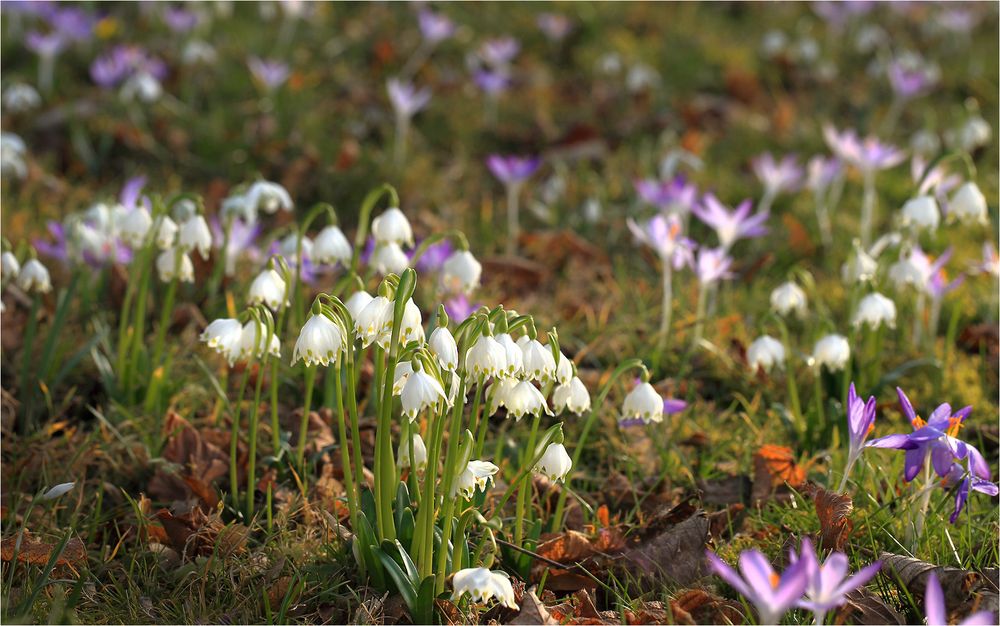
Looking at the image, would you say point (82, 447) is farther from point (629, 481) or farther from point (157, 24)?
point (157, 24)

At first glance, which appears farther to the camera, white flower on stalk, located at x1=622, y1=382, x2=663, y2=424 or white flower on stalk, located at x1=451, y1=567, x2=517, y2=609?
white flower on stalk, located at x1=622, y1=382, x2=663, y2=424

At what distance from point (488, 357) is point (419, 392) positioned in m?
0.12

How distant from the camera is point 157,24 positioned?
5.33 m

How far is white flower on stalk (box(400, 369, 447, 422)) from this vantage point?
1619mm

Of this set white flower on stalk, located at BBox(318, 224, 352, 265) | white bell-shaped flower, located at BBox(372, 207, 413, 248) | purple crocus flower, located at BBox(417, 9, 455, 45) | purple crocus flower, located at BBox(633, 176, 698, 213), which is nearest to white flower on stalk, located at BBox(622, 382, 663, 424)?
white bell-shaped flower, located at BBox(372, 207, 413, 248)

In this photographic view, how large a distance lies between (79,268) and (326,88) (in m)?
2.48

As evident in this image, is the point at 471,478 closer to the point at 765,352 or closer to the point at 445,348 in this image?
the point at 445,348

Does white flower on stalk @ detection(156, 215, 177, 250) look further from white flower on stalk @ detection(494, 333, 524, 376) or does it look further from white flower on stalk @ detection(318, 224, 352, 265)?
white flower on stalk @ detection(494, 333, 524, 376)

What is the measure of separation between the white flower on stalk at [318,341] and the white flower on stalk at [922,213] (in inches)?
60.4

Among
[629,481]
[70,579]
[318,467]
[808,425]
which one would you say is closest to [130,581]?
[70,579]

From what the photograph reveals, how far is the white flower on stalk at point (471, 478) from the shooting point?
1812 millimetres

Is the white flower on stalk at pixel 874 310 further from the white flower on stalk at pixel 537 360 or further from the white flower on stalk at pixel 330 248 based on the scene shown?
the white flower on stalk at pixel 330 248

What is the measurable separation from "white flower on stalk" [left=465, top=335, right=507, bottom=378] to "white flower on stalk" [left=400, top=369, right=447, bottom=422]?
0.22 ft

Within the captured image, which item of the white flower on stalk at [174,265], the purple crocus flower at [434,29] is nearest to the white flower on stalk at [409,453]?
the white flower on stalk at [174,265]
